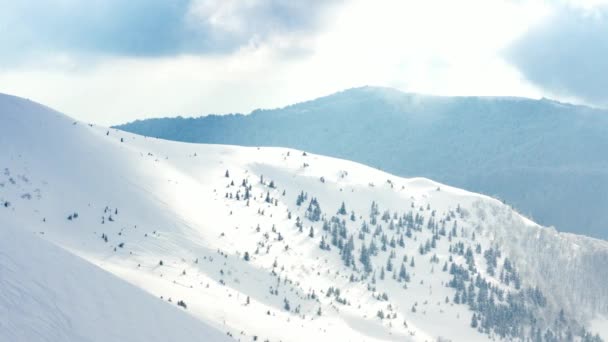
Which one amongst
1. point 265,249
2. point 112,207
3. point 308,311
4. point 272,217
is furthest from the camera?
point 272,217

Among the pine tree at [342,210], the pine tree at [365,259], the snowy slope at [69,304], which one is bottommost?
the snowy slope at [69,304]

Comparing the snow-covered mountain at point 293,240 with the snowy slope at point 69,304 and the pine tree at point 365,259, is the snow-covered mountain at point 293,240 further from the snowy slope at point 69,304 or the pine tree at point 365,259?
the snowy slope at point 69,304

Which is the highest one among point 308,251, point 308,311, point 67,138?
point 67,138

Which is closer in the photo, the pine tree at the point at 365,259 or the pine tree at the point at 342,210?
the pine tree at the point at 365,259

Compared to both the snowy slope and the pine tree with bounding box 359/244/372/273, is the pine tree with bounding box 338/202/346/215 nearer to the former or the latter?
the pine tree with bounding box 359/244/372/273

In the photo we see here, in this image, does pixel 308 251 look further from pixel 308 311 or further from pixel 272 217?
pixel 308 311

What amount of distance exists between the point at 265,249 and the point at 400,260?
77.0 feet

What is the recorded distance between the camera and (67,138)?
3861 inches

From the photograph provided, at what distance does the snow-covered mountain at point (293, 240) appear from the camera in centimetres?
7012

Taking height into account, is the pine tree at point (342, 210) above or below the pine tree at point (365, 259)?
above

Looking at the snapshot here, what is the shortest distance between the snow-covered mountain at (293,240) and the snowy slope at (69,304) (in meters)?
15.4

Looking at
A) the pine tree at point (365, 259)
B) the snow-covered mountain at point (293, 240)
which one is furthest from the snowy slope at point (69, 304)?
the pine tree at point (365, 259)

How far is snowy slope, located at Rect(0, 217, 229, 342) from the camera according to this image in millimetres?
22375

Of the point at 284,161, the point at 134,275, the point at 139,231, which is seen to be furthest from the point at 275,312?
the point at 284,161
